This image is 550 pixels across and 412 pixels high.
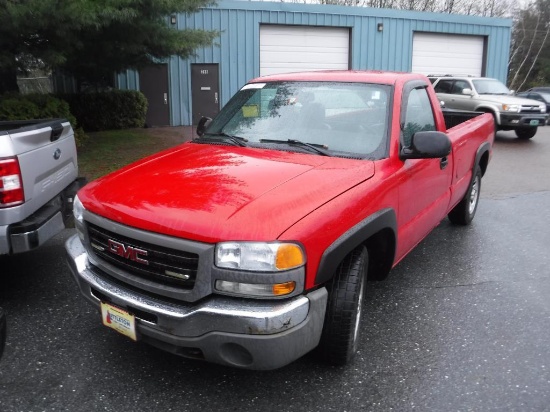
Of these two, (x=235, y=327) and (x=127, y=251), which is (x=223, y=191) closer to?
(x=127, y=251)

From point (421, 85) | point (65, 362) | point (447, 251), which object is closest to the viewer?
point (65, 362)

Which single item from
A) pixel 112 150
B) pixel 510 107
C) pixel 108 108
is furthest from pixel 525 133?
pixel 108 108

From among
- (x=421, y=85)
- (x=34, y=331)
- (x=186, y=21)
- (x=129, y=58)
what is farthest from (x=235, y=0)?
(x=34, y=331)

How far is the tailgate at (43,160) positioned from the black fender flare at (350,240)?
7.47ft

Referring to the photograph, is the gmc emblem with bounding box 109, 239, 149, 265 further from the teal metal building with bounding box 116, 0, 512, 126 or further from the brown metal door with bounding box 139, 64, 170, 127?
the brown metal door with bounding box 139, 64, 170, 127

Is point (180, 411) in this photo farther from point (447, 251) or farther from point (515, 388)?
point (447, 251)

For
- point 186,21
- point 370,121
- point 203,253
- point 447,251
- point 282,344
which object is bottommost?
point 447,251

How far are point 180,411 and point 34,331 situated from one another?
4.86 ft

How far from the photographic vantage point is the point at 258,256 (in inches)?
94.7

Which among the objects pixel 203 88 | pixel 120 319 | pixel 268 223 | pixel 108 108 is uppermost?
pixel 203 88

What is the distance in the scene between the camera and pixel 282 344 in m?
2.41

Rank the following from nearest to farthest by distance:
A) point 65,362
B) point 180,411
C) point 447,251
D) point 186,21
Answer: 1. point 180,411
2. point 65,362
3. point 447,251
4. point 186,21

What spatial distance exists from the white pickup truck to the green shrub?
10.3 metres

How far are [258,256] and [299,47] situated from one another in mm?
16299
